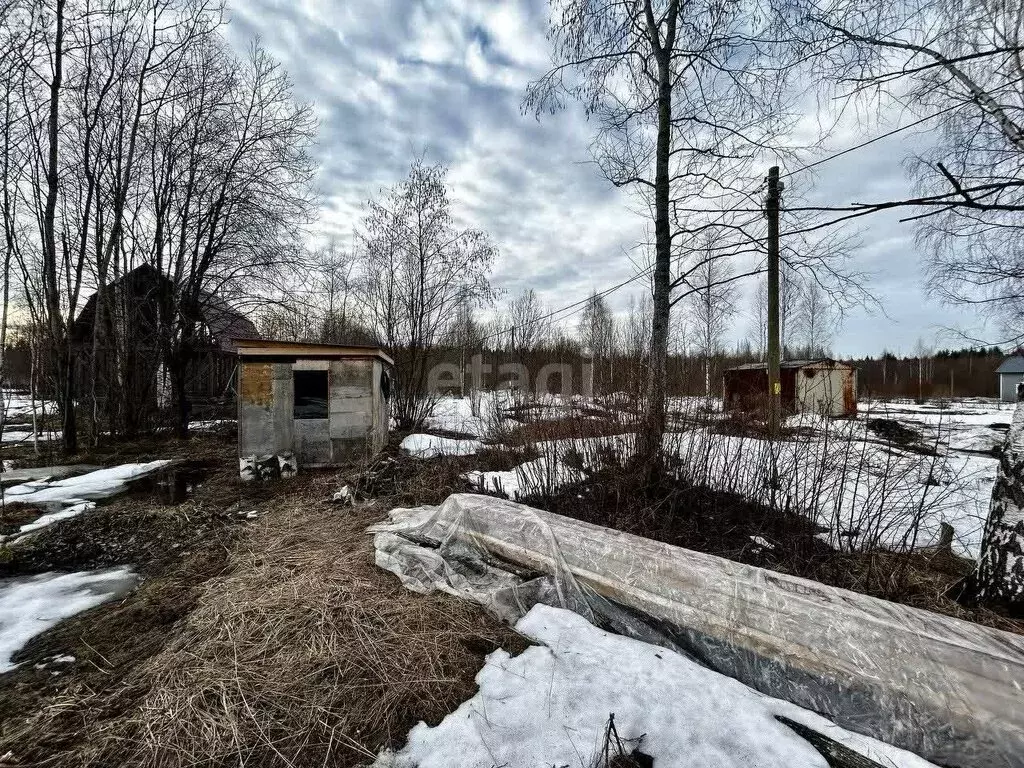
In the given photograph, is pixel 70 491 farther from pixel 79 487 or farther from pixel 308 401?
pixel 308 401

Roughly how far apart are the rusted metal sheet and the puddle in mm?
1521

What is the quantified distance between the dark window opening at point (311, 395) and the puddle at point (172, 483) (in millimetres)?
1825

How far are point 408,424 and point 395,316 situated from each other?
3328 mm

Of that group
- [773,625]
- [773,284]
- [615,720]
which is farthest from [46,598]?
[773,284]

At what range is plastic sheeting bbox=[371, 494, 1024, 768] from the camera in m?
1.52

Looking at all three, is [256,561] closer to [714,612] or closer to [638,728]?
[638,728]

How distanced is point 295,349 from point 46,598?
14.1 feet

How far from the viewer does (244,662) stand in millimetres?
2029

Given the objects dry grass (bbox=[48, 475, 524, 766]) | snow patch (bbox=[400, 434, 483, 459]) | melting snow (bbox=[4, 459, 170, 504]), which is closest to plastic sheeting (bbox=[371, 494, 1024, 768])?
dry grass (bbox=[48, 475, 524, 766])

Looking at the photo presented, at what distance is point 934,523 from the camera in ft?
13.9

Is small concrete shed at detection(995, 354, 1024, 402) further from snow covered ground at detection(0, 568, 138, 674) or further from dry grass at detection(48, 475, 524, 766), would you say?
snow covered ground at detection(0, 568, 138, 674)

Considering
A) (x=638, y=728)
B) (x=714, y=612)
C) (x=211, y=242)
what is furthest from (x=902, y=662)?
(x=211, y=242)

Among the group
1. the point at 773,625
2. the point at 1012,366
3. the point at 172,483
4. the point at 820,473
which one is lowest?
the point at 172,483

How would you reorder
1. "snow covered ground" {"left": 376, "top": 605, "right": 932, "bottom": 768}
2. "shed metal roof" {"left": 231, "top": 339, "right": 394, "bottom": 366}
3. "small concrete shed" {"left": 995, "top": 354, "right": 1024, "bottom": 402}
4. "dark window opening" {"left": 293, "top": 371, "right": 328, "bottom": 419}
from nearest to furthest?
"snow covered ground" {"left": 376, "top": 605, "right": 932, "bottom": 768}
"shed metal roof" {"left": 231, "top": 339, "right": 394, "bottom": 366}
"dark window opening" {"left": 293, "top": 371, "right": 328, "bottom": 419}
"small concrete shed" {"left": 995, "top": 354, "right": 1024, "bottom": 402}
